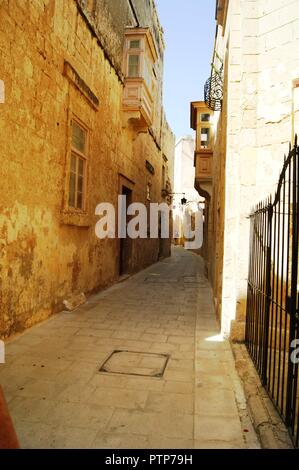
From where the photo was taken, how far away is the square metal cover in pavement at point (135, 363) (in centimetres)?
385

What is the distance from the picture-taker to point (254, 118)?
5055mm

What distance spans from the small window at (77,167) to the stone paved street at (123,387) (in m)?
2.44

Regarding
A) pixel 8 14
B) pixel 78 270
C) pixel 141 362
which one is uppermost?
pixel 8 14

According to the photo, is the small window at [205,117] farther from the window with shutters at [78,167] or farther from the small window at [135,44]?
the window with shutters at [78,167]

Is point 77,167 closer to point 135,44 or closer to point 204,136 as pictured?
point 135,44

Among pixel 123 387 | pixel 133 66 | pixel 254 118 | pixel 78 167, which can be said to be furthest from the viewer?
pixel 133 66

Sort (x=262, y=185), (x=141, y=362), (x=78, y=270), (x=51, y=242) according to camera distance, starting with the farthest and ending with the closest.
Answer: (x=78, y=270)
(x=51, y=242)
(x=262, y=185)
(x=141, y=362)

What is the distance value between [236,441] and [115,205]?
26.6ft

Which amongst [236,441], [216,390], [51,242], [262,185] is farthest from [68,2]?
[236,441]

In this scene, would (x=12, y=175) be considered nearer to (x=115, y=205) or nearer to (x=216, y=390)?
(x=216, y=390)

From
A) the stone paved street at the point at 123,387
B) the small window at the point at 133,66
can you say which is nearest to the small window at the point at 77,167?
the stone paved street at the point at 123,387

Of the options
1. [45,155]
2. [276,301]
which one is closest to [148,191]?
[45,155]

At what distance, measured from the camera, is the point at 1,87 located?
4.45 metres

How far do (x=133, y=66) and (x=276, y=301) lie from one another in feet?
32.4
